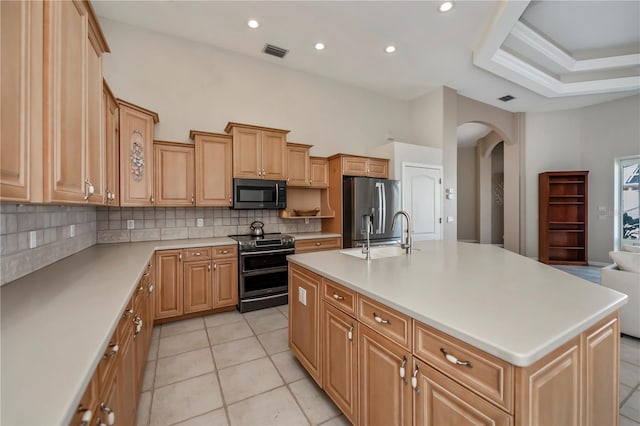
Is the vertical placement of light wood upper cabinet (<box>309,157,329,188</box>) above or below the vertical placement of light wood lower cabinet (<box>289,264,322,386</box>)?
above

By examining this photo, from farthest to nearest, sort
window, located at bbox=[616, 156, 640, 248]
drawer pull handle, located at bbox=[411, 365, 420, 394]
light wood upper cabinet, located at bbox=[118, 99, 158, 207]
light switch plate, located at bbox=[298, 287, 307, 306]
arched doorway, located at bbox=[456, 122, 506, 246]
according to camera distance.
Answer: arched doorway, located at bbox=[456, 122, 506, 246] → window, located at bbox=[616, 156, 640, 248] → light wood upper cabinet, located at bbox=[118, 99, 158, 207] → light switch plate, located at bbox=[298, 287, 307, 306] → drawer pull handle, located at bbox=[411, 365, 420, 394]

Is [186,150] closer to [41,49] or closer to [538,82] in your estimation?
[41,49]

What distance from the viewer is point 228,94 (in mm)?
3840

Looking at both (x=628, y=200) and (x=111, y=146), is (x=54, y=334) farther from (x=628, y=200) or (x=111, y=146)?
(x=628, y=200)

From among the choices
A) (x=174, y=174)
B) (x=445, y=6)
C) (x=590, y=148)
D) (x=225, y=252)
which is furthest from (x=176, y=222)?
(x=590, y=148)

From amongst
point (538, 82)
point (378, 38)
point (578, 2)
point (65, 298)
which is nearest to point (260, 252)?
point (65, 298)

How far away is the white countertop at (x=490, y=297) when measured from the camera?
832 millimetres

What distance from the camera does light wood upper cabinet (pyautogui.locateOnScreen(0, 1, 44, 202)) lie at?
2.97ft

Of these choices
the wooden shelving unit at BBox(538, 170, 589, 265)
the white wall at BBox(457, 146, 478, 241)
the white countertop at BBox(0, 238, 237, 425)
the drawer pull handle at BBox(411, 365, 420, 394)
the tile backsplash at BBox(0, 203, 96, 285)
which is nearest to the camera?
the white countertop at BBox(0, 238, 237, 425)

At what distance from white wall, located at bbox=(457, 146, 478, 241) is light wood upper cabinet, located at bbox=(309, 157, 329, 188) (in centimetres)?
686

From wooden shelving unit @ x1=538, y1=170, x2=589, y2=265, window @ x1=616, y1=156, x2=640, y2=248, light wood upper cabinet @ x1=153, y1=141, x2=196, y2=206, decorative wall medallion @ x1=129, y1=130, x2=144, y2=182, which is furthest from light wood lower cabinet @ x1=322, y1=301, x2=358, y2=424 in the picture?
window @ x1=616, y1=156, x2=640, y2=248

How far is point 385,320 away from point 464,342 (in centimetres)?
40

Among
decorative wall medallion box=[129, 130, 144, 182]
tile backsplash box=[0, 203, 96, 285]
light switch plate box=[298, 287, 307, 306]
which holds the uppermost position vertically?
decorative wall medallion box=[129, 130, 144, 182]

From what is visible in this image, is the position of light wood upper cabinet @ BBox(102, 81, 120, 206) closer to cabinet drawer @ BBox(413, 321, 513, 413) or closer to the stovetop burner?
the stovetop burner
